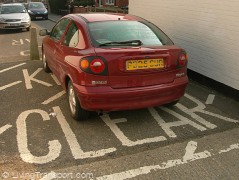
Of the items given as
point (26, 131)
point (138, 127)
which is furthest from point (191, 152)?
point (26, 131)

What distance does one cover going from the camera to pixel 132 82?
4.19 meters

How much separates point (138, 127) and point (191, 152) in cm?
98

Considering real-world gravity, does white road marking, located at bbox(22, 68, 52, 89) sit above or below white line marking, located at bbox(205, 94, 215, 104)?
below

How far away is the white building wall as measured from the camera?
18.9 feet

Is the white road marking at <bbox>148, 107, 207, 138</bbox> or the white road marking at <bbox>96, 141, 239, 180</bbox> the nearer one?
the white road marking at <bbox>96, 141, 239, 180</bbox>

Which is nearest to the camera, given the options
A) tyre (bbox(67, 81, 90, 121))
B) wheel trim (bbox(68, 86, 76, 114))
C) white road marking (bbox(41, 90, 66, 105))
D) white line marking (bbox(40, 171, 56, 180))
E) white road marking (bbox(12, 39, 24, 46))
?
white line marking (bbox(40, 171, 56, 180))

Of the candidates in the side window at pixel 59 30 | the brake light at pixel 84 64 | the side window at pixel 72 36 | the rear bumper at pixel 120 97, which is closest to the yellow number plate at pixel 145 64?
the rear bumper at pixel 120 97

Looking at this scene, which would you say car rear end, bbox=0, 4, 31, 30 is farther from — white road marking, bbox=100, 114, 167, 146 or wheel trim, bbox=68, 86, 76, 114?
white road marking, bbox=100, 114, 167, 146

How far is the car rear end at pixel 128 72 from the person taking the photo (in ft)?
13.4

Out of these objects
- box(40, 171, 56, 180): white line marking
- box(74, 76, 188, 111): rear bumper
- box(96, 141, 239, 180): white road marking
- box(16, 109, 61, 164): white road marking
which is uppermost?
box(74, 76, 188, 111): rear bumper

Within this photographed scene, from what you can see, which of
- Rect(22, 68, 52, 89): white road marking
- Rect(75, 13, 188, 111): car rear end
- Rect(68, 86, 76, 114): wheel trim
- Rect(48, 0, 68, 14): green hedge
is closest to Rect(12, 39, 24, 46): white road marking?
Rect(22, 68, 52, 89): white road marking

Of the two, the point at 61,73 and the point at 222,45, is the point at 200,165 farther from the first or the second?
the point at 222,45

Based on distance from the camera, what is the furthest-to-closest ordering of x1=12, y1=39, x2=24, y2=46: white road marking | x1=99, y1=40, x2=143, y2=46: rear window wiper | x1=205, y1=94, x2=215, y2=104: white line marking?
1. x1=12, y1=39, x2=24, y2=46: white road marking
2. x1=205, y1=94, x2=215, y2=104: white line marking
3. x1=99, y1=40, x2=143, y2=46: rear window wiper

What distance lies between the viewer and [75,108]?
181 inches
